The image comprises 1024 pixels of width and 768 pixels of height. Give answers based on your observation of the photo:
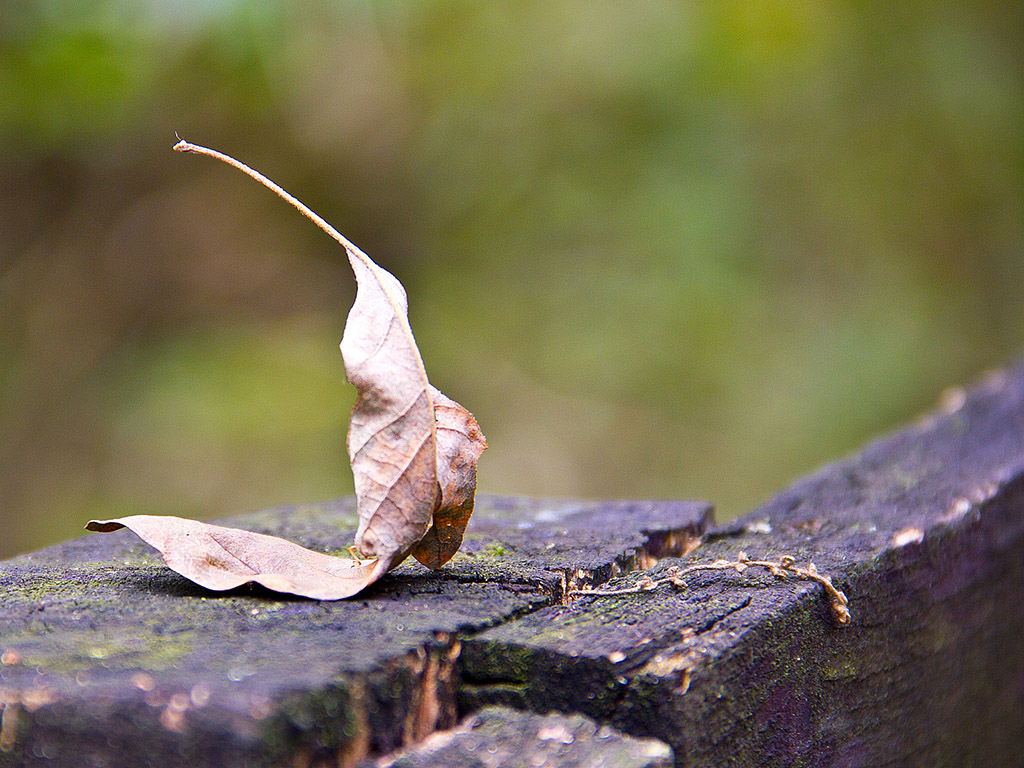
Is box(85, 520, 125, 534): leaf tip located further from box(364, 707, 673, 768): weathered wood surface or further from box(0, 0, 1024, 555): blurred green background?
box(0, 0, 1024, 555): blurred green background

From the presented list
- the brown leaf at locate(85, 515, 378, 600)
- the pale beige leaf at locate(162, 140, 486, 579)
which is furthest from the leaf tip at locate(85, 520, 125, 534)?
the pale beige leaf at locate(162, 140, 486, 579)

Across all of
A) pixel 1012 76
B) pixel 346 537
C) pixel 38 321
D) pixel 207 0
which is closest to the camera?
pixel 346 537

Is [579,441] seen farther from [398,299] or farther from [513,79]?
[398,299]

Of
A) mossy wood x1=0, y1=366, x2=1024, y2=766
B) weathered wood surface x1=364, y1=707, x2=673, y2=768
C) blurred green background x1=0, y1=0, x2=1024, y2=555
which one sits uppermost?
blurred green background x1=0, y1=0, x2=1024, y2=555

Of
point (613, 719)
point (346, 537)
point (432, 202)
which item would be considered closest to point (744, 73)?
point (432, 202)

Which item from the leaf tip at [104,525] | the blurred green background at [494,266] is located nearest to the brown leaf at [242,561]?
the leaf tip at [104,525]

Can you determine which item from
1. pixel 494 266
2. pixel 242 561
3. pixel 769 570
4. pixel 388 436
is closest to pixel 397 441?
pixel 388 436

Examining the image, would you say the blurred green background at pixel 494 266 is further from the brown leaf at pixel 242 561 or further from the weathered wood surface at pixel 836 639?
the brown leaf at pixel 242 561
